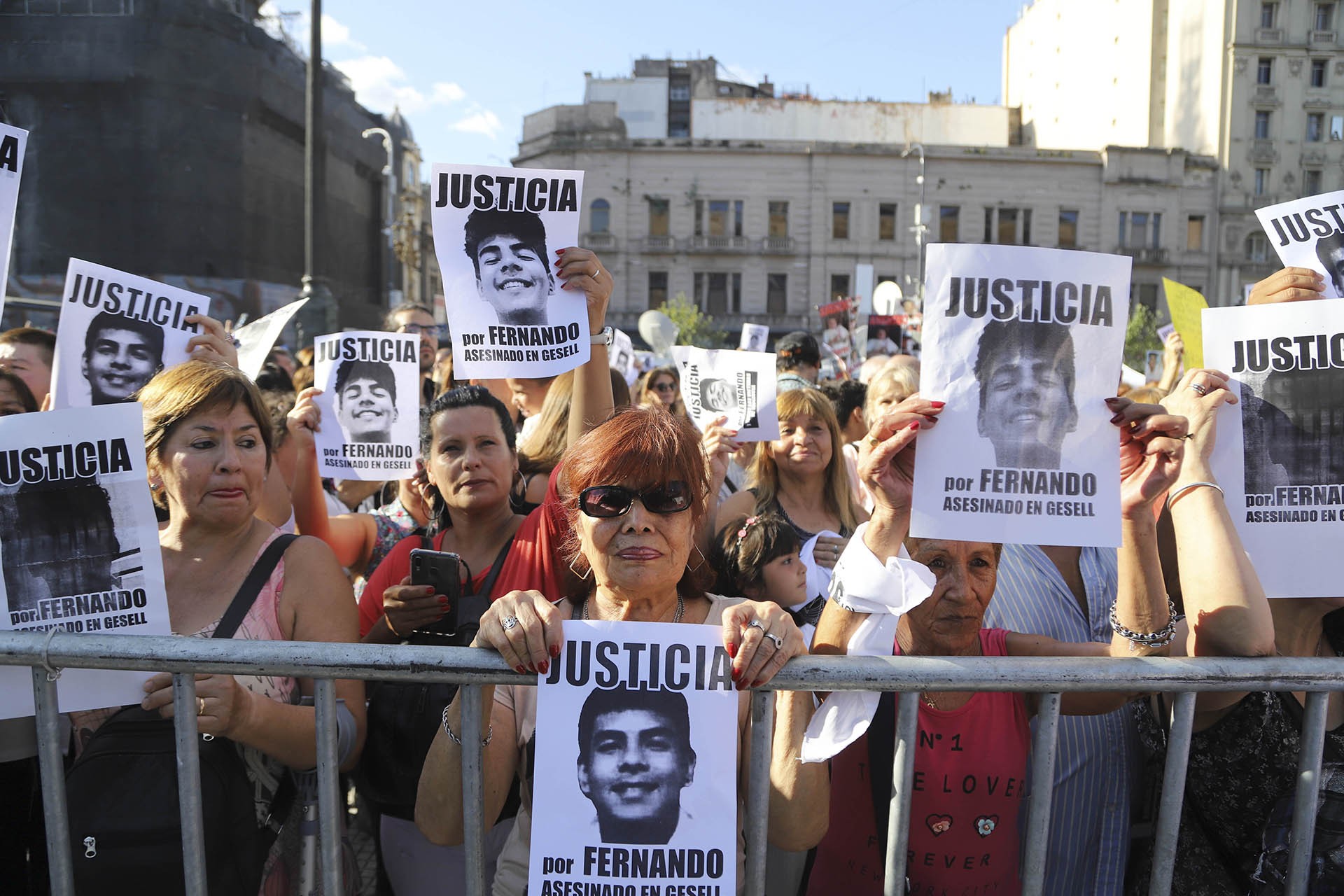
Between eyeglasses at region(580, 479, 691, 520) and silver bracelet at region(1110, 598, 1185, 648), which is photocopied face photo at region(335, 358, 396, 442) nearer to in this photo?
eyeglasses at region(580, 479, 691, 520)

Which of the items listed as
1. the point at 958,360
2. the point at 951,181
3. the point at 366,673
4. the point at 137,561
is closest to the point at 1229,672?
the point at 958,360

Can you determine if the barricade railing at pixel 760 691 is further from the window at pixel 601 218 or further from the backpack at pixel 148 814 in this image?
the window at pixel 601 218

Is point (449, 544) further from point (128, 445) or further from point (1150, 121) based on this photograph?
point (1150, 121)

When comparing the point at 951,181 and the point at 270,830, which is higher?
the point at 951,181

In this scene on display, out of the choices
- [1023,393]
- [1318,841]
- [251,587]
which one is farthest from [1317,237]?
[251,587]

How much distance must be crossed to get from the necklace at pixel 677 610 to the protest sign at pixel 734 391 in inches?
76.0

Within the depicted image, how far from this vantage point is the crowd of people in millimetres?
1911

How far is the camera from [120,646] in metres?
1.85

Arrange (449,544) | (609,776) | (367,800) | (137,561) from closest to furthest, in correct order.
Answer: (609,776) → (137,561) → (367,800) → (449,544)

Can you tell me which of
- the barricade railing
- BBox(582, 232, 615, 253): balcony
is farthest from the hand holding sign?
BBox(582, 232, 615, 253): balcony

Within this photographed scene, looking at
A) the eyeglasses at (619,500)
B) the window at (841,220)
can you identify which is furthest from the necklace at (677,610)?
the window at (841,220)

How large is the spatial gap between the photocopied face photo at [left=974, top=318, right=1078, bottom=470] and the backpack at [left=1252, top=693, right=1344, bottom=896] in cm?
91

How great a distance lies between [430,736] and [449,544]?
826mm

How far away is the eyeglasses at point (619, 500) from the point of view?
6.65 ft
